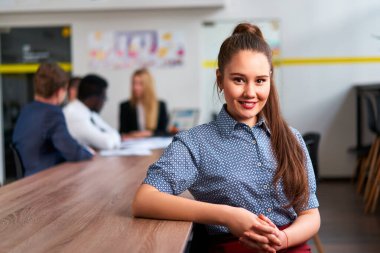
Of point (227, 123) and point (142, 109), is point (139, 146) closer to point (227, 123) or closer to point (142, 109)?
point (142, 109)

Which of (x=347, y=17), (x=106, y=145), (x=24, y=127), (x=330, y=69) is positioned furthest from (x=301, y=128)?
(x=24, y=127)

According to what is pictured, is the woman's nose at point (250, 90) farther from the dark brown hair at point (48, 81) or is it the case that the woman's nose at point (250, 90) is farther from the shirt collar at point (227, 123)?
the dark brown hair at point (48, 81)

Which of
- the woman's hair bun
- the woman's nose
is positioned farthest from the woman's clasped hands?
the woman's hair bun

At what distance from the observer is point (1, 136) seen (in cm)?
716

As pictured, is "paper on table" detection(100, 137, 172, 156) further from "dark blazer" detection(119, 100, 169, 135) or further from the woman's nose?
the woman's nose

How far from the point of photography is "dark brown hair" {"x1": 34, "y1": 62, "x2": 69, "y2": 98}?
11.2ft

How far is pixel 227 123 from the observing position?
181cm

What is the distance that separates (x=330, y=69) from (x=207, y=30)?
1.56 metres

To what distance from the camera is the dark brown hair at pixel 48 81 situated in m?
3.43

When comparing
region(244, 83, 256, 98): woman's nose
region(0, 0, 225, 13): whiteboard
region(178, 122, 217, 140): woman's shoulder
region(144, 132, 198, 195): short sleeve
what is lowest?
region(144, 132, 198, 195): short sleeve

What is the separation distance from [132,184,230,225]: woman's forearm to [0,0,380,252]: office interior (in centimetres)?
524

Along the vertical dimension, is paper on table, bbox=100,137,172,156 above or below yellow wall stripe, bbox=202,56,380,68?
below

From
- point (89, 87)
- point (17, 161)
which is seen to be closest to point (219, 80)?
point (17, 161)

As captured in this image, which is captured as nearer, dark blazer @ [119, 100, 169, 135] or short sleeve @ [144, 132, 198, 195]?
short sleeve @ [144, 132, 198, 195]
